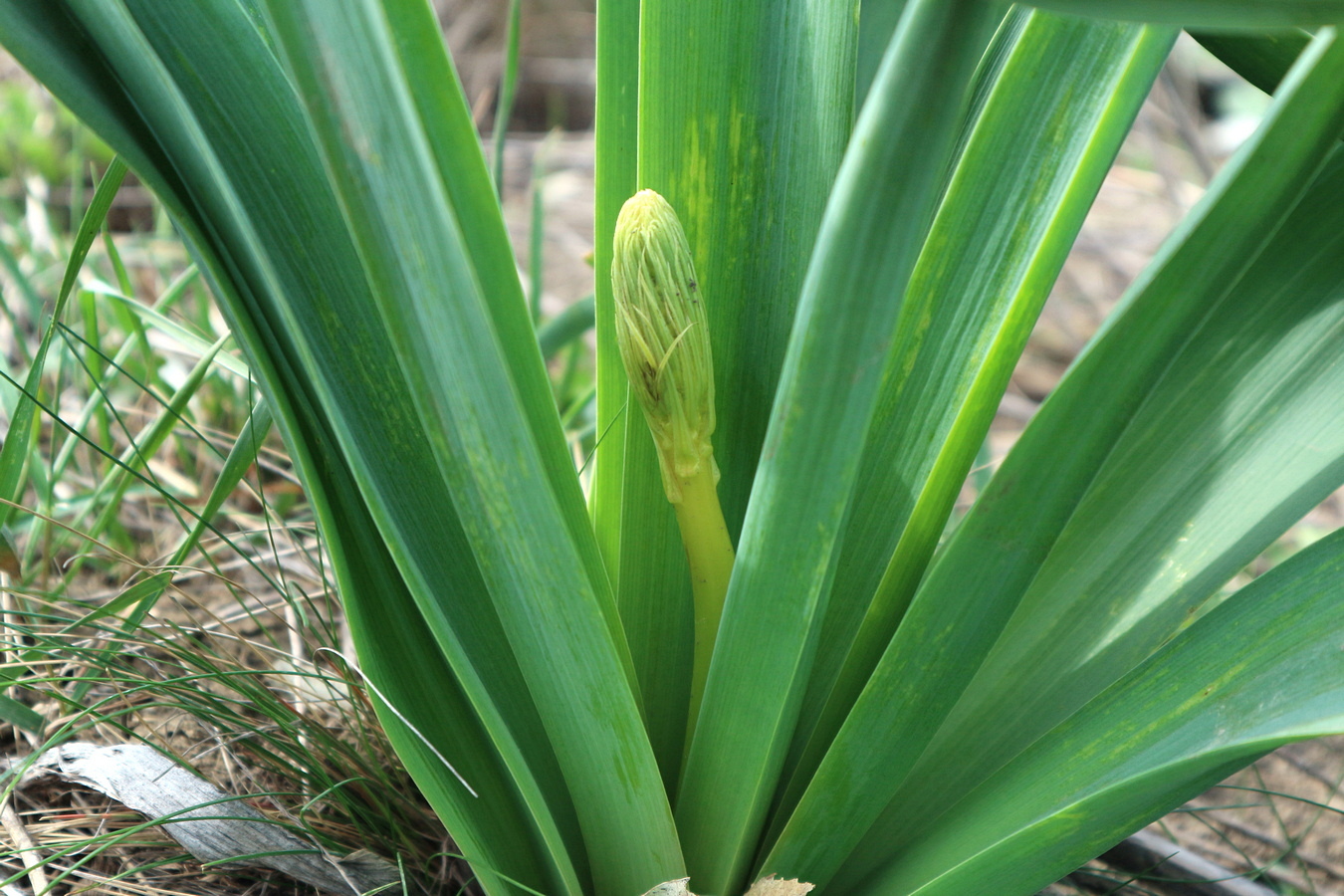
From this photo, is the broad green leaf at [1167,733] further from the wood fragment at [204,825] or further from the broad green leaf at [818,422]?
the wood fragment at [204,825]

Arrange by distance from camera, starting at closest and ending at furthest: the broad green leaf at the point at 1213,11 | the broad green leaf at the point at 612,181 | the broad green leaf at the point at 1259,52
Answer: the broad green leaf at the point at 1213,11 → the broad green leaf at the point at 1259,52 → the broad green leaf at the point at 612,181

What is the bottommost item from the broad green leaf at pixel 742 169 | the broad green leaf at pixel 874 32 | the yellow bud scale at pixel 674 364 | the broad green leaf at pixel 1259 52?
the yellow bud scale at pixel 674 364

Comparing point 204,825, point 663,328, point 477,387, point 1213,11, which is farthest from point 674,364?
point 204,825

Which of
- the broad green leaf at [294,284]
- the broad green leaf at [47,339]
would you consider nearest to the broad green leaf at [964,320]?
the broad green leaf at [294,284]

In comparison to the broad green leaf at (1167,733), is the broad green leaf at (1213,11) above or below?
above

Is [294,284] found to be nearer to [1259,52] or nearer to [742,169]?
[742,169]

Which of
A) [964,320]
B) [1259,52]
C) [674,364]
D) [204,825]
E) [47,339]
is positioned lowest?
[204,825]

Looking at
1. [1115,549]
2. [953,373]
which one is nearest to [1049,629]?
[1115,549]
